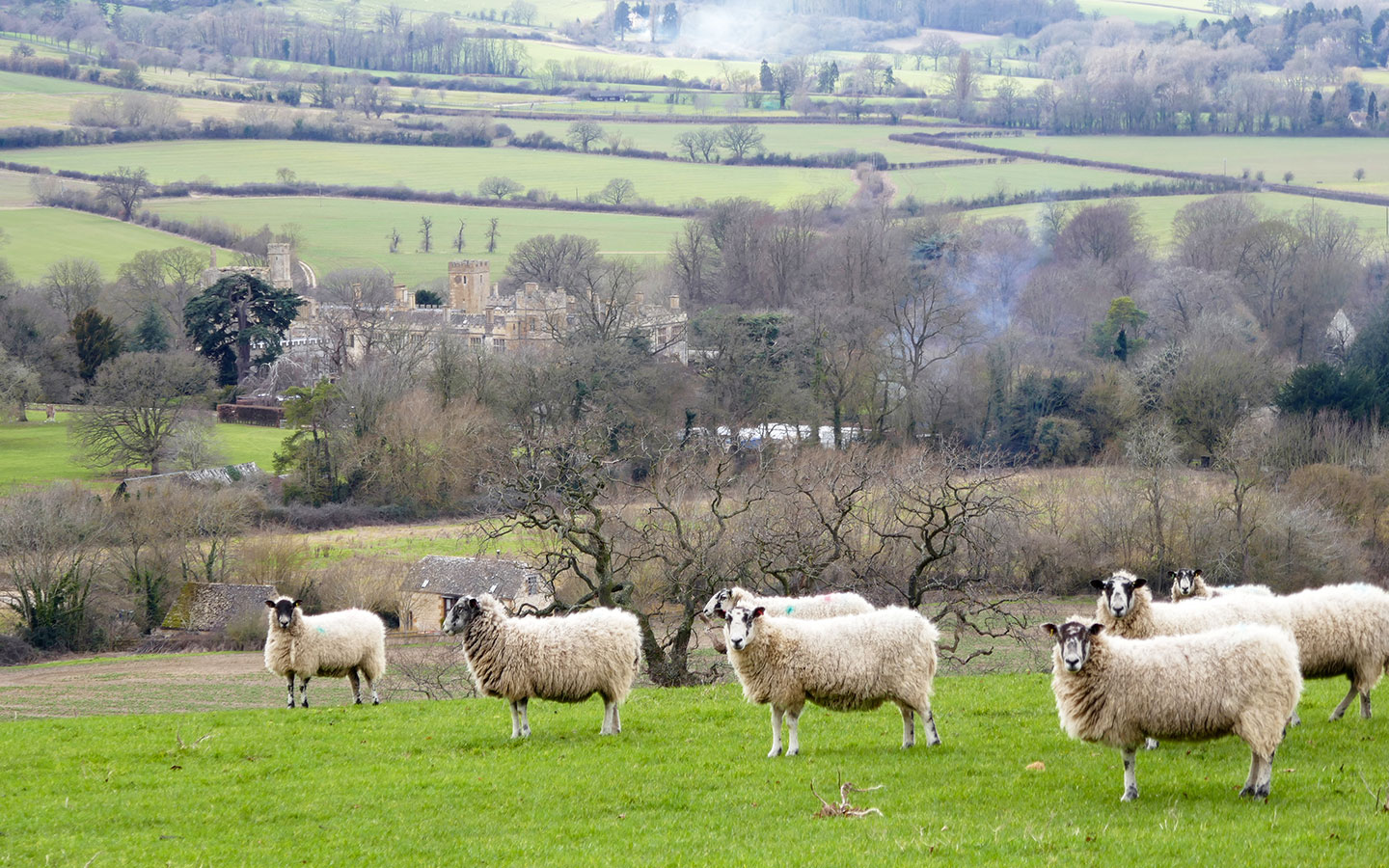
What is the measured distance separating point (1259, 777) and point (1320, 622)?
3.94 meters

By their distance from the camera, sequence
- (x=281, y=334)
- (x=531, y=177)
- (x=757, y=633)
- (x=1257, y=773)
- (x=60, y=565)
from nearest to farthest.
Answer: (x=1257, y=773), (x=757, y=633), (x=60, y=565), (x=281, y=334), (x=531, y=177)

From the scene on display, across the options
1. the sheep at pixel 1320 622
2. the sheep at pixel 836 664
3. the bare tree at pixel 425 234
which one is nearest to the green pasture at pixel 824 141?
the bare tree at pixel 425 234

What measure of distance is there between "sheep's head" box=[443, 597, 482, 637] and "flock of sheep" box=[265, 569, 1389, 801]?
0.02 metres

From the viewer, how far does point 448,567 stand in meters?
56.0

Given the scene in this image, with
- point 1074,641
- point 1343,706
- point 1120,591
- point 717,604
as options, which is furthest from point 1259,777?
point 717,604

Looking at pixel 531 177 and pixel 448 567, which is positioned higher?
pixel 531 177

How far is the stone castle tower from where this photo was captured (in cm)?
13050

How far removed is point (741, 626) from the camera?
1628 centimetres

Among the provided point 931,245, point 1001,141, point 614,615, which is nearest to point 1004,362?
point 931,245

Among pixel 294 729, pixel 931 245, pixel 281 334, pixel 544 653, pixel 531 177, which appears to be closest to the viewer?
pixel 544 653

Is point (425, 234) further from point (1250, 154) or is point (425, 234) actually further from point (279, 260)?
point (1250, 154)

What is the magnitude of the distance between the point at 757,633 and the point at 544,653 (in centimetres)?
304

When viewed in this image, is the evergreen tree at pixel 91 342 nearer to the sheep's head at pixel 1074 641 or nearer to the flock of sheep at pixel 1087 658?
the flock of sheep at pixel 1087 658

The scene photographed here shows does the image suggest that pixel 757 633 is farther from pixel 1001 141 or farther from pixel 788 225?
pixel 1001 141
